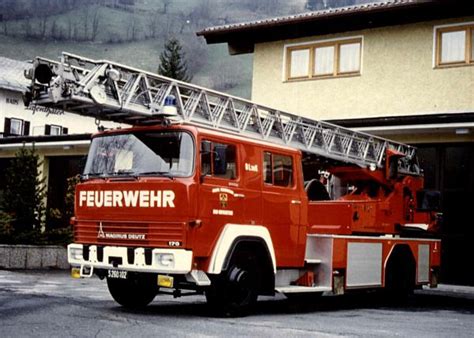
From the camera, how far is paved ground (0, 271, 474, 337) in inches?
377

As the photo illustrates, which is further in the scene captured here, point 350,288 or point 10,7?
point 10,7

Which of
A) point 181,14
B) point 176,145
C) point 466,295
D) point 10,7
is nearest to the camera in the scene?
point 176,145

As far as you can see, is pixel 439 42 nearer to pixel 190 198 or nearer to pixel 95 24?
pixel 190 198

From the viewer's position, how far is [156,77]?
454 inches

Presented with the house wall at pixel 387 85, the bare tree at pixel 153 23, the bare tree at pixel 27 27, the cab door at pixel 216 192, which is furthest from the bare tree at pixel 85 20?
the cab door at pixel 216 192

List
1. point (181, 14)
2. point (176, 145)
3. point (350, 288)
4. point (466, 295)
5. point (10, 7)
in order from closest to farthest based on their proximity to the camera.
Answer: point (176, 145)
point (350, 288)
point (466, 295)
point (10, 7)
point (181, 14)

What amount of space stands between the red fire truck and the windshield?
0.7 inches

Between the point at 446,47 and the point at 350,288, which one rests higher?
the point at 446,47

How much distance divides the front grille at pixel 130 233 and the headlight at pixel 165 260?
18cm

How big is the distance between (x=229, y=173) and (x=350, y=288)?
11.2ft

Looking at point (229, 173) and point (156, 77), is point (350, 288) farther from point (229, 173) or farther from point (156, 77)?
point (156, 77)

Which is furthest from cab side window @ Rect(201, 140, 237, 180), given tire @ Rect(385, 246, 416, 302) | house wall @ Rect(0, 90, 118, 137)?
house wall @ Rect(0, 90, 118, 137)

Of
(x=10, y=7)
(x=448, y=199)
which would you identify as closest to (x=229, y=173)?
(x=448, y=199)

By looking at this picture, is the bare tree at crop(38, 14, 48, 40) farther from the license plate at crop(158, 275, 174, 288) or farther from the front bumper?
the license plate at crop(158, 275, 174, 288)
